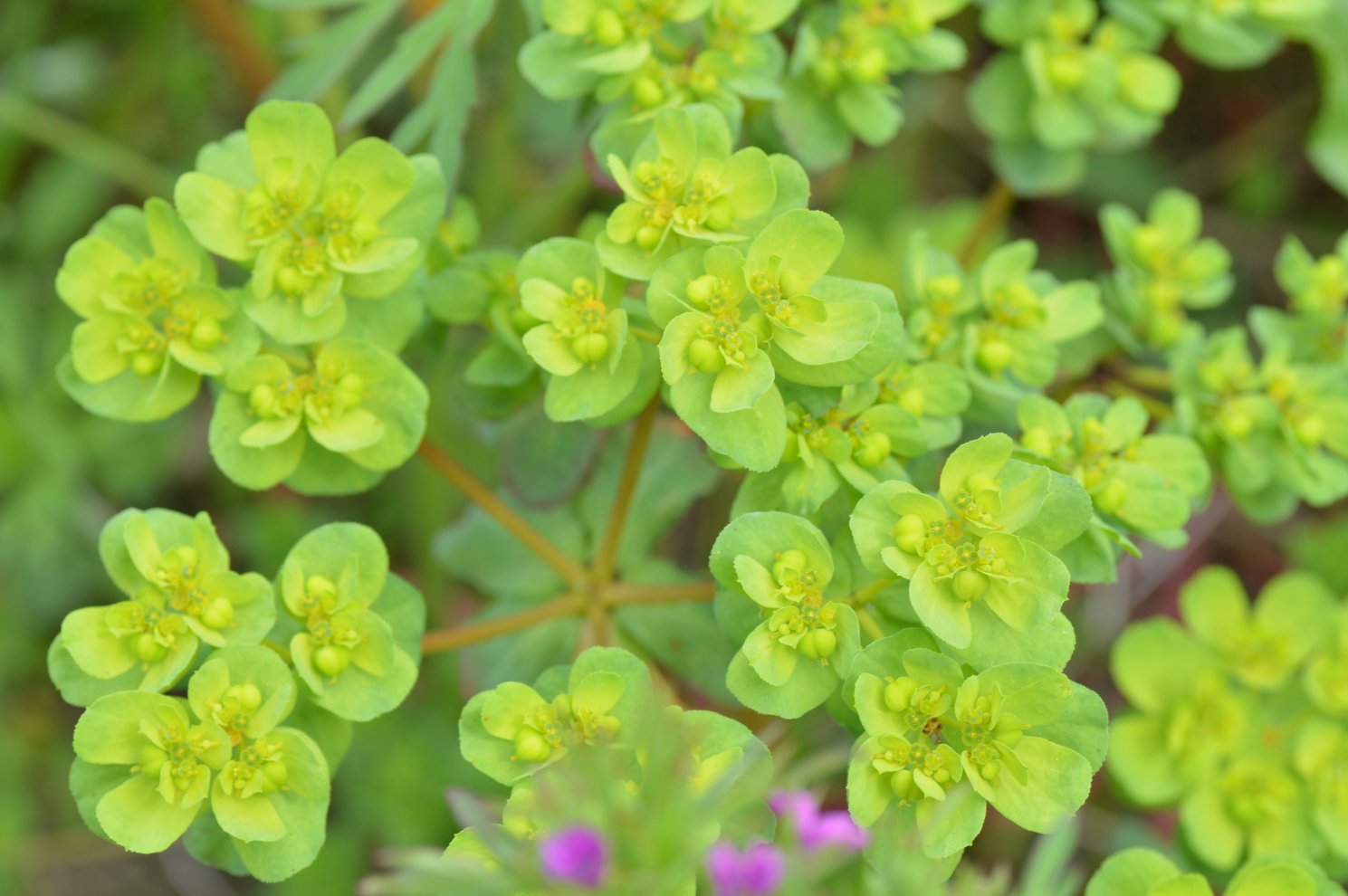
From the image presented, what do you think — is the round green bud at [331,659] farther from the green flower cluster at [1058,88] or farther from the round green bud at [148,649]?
the green flower cluster at [1058,88]

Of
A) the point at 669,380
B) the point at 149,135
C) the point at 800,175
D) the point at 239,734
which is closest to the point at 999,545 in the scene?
the point at 669,380

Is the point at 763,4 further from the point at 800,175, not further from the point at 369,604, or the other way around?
the point at 369,604

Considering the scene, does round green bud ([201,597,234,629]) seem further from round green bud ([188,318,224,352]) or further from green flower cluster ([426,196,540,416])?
green flower cluster ([426,196,540,416])

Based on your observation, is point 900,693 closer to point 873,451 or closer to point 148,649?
point 873,451

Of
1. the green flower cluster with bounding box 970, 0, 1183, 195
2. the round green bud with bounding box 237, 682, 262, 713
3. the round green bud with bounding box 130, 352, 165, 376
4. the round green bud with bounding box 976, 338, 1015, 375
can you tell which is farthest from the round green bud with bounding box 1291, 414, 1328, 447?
the round green bud with bounding box 130, 352, 165, 376

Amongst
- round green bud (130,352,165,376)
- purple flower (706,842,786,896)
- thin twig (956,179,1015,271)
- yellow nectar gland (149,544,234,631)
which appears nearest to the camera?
purple flower (706,842,786,896)

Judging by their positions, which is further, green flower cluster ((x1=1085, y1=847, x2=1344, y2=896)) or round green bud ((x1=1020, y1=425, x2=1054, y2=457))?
round green bud ((x1=1020, y1=425, x2=1054, y2=457))

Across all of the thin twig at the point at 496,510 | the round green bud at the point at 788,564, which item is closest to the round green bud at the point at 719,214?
the round green bud at the point at 788,564

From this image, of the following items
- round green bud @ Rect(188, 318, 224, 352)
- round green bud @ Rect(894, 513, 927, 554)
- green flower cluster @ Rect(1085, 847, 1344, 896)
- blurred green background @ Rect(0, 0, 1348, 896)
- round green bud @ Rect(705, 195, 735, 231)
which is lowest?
blurred green background @ Rect(0, 0, 1348, 896)
